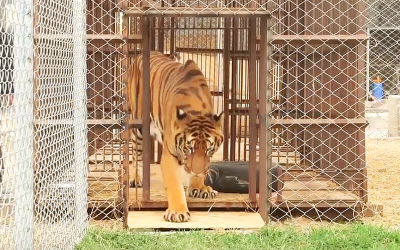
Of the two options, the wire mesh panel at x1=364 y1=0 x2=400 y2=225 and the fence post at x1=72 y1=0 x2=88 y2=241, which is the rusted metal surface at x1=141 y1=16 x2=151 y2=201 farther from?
the wire mesh panel at x1=364 y1=0 x2=400 y2=225

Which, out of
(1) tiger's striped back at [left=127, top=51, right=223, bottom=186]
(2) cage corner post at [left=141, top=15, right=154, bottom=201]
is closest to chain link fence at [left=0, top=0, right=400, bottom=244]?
(2) cage corner post at [left=141, top=15, right=154, bottom=201]

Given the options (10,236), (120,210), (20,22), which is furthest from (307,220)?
(20,22)

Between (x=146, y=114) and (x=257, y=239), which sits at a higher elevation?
(x=146, y=114)

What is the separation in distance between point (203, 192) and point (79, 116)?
1453 mm

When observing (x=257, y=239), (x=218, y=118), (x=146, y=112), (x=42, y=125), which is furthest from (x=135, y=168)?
(x=42, y=125)

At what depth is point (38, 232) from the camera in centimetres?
370

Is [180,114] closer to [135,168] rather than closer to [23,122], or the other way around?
[135,168]

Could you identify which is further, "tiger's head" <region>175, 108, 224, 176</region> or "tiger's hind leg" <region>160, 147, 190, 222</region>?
"tiger's head" <region>175, 108, 224, 176</region>

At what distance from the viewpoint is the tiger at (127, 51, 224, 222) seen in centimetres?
500

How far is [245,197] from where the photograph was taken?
17.9ft

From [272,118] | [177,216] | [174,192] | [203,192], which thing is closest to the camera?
[177,216]

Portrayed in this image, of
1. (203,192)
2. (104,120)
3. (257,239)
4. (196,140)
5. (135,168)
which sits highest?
(104,120)

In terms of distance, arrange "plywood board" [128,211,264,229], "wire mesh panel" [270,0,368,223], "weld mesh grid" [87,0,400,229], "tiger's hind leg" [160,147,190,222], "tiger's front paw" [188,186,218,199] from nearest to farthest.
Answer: "plywood board" [128,211,264,229]
"tiger's hind leg" [160,147,190,222]
"wire mesh panel" [270,0,368,223]
"weld mesh grid" [87,0,400,229]
"tiger's front paw" [188,186,218,199]

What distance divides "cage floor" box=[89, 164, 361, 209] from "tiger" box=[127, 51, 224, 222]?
178mm
